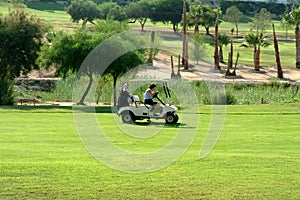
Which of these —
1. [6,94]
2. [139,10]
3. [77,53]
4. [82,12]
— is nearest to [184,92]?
[77,53]

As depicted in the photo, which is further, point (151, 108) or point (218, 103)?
point (218, 103)

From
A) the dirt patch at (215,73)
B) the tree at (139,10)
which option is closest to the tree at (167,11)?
the tree at (139,10)

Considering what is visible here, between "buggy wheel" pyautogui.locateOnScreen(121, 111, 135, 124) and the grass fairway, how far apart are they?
349cm

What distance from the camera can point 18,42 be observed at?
49.2 metres

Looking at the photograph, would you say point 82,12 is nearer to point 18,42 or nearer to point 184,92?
point 184,92

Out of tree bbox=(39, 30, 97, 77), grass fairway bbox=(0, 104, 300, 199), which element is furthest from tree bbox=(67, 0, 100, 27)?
grass fairway bbox=(0, 104, 300, 199)

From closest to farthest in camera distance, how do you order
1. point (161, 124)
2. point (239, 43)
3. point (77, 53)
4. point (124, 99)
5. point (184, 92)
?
point (161, 124), point (124, 99), point (77, 53), point (184, 92), point (239, 43)

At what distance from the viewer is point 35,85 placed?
65.2 meters

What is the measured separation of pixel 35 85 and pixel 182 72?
79.7 ft

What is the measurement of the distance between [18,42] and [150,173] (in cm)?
3279

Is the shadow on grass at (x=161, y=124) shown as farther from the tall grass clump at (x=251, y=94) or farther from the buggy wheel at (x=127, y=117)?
the tall grass clump at (x=251, y=94)

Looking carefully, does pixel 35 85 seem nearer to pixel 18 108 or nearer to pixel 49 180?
pixel 18 108

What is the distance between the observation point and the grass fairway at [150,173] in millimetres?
16109

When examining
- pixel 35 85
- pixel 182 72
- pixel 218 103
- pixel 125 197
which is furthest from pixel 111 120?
pixel 182 72
